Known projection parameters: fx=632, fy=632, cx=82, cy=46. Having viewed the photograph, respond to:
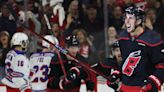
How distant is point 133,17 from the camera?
6512mm

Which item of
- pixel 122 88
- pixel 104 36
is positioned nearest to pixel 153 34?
pixel 122 88

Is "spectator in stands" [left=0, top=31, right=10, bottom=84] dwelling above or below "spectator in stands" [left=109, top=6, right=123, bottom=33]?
below

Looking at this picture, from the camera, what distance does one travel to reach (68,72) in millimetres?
7980

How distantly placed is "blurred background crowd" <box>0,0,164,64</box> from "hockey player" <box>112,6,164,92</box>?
2.13m

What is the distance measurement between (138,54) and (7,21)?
3.09 metres

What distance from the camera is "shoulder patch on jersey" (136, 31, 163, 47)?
20.9 feet

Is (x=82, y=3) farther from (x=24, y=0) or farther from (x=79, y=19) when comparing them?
(x=24, y=0)

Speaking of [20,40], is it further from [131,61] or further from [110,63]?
[131,61]

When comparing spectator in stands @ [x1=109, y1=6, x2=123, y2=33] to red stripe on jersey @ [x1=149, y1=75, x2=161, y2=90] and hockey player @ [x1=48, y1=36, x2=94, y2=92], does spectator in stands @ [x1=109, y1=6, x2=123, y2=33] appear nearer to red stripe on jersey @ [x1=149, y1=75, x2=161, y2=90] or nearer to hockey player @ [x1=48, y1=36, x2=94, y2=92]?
hockey player @ [x1=48, y1=36, x2=94, y2=92]

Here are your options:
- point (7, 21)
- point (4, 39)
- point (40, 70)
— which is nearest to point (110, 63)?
point (40, 70)

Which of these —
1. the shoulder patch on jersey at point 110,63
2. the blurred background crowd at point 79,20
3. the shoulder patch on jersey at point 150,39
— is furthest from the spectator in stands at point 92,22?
the shoulder patch on jersey at point 150,39

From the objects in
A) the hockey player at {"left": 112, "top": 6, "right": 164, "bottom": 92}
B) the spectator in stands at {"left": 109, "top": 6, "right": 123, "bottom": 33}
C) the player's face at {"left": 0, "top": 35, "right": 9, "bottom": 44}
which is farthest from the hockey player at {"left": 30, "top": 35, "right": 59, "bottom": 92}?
the hockey player at {"left": 112, "top": 6, "right": 164, "bottom": 92}

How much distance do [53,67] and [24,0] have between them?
4.40ft

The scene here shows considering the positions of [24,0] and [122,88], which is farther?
[24,0]
